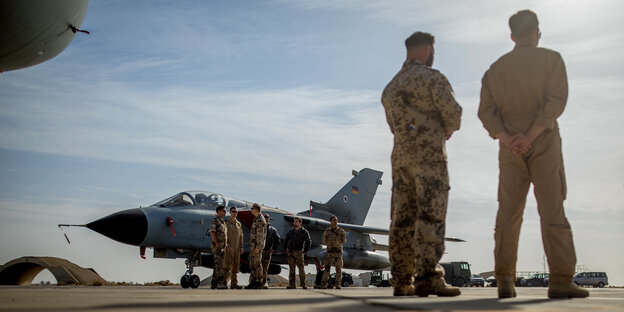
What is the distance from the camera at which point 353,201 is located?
24.7 metres

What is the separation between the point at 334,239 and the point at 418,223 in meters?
9.55

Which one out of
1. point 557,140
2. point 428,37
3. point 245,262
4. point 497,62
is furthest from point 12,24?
point 245,262

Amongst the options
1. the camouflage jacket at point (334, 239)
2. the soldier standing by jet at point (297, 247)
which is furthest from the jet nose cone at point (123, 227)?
the camouflage jacket at point (334, 239)

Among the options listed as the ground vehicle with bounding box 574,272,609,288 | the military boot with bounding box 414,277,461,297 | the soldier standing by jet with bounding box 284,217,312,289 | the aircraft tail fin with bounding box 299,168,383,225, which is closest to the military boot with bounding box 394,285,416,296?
the military boot with bounding box 414,277,461,297

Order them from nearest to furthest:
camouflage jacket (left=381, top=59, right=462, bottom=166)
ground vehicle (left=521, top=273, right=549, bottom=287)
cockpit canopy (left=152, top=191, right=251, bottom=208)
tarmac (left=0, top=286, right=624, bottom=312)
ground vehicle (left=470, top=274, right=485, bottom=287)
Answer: tarmac (left=0, top=286, right=624, bottom=312)
camouflage jacket (left=381, top=59, right=462, bottom=166)
cockpit canopy (left=152, top=191, right=251, bottom=208)
ground vehicle (left=470, top=274, right=485, bottom=287)
ground vehicle (left=521, top=273, right=549, bottom=287)

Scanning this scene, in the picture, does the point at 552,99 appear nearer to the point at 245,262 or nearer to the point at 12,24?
the point at 12,24

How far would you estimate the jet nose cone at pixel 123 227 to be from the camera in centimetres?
1361

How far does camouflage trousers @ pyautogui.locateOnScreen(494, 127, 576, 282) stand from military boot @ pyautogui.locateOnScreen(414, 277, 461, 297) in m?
0.54

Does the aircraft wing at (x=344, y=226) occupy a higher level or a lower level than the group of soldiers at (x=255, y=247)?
higher

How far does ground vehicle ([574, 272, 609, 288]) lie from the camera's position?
42344 mm

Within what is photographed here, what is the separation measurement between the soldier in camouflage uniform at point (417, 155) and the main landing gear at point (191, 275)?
30.6 feet

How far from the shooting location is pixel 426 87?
4426 millimetres

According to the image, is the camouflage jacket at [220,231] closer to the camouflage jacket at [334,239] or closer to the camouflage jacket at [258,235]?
the camouflage jacket at [258,235]

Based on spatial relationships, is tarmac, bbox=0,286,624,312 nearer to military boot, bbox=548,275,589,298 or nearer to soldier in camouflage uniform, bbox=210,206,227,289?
military boot, bbox=548,275,589,298
